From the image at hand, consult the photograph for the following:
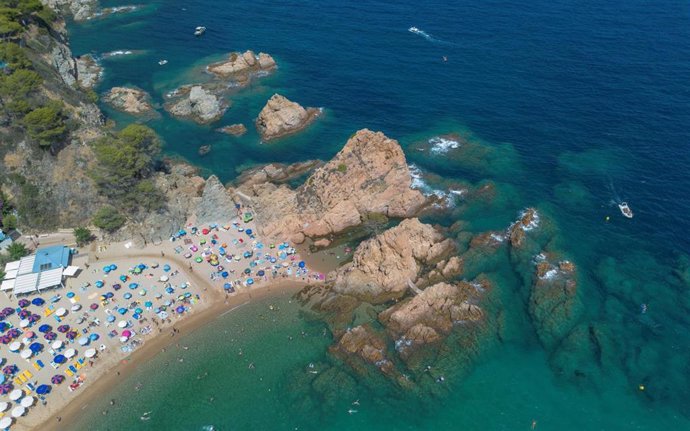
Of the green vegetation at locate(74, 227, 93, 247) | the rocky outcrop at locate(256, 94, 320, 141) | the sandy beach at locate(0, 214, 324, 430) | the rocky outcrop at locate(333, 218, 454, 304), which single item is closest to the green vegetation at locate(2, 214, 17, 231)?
the green vegetation at locate(74, 227, 93, 247)

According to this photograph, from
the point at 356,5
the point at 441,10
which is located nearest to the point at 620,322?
the point at 441,10

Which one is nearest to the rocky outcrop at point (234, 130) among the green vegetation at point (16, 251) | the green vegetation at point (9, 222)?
the green vegetation at point (9, 222)

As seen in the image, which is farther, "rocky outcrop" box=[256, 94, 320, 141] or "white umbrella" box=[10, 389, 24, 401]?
"rocky outcrop" box=[256, 94, 320, 141]

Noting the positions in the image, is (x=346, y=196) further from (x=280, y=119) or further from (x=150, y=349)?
(x=150, y=349)

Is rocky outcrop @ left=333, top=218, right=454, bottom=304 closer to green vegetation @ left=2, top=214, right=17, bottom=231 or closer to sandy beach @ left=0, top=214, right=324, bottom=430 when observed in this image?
Result: sandy beach @ left=0, top=214, right=324, bottom=430

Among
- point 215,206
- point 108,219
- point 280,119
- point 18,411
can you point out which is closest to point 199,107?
point 280,119

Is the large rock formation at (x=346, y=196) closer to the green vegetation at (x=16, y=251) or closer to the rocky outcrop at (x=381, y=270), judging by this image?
the rocky outcrop at (x=381, y=270)
